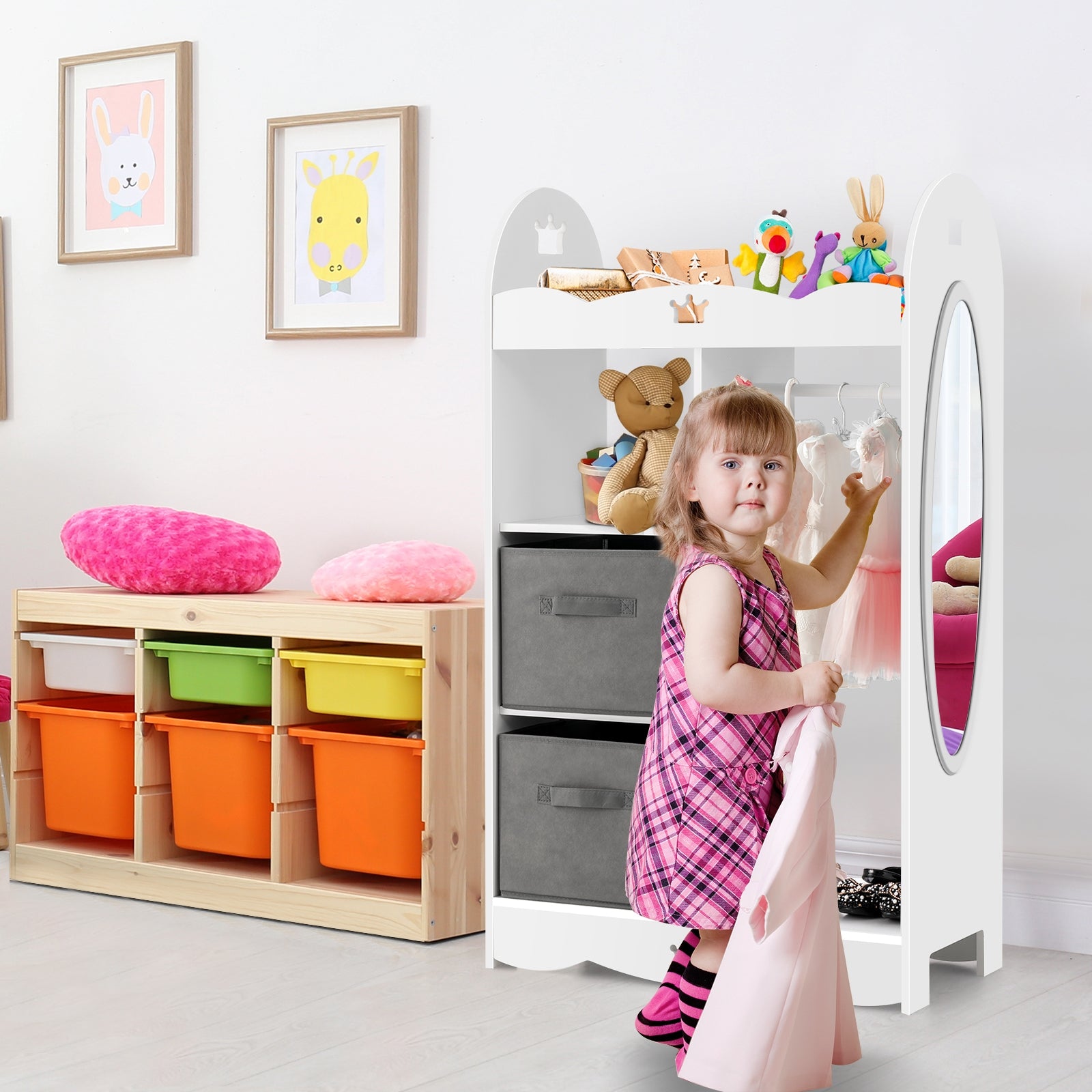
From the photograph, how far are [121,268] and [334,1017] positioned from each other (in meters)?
1.98

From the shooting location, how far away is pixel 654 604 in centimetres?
221

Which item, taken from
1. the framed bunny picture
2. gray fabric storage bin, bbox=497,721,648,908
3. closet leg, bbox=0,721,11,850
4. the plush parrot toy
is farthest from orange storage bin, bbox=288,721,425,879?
the framed bunny picture

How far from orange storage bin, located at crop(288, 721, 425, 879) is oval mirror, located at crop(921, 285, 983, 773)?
88 cm

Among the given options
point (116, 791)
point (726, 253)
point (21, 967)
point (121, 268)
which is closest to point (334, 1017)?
point (21, 967)

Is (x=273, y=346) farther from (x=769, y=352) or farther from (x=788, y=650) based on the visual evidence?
(x=788, y=650)

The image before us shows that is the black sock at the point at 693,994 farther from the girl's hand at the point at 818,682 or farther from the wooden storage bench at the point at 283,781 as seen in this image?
the wooden storage bench at the point at 283,781

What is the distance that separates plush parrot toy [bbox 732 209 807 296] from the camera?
2371 millimetres

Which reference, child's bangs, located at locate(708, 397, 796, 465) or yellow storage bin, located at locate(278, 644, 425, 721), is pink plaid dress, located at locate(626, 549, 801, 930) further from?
yellow storage bin, located at locate(278, 644, 425, 721)

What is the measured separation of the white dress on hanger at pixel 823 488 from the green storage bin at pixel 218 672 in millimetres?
1019

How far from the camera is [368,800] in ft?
8.36

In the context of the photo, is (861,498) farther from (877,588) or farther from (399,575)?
(399,575)

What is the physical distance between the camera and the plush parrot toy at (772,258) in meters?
2.37

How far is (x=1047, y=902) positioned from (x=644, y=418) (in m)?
1.09

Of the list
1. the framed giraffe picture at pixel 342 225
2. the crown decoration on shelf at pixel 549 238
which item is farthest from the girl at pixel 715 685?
the framed giraffe picture at pixel 342 225
